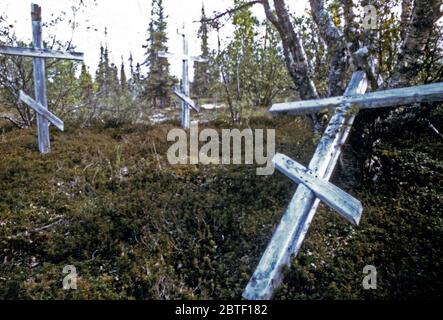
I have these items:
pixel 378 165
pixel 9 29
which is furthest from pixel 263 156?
pixel 9 29

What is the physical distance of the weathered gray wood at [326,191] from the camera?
279cm

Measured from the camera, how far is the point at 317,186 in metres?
3.10

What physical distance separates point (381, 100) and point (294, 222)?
1928mm

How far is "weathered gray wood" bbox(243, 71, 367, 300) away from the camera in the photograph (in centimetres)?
273

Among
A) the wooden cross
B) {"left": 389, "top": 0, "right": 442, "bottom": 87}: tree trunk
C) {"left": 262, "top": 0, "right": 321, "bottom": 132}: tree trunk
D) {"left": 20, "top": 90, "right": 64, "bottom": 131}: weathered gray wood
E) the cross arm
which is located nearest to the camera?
{"left": 389, "top": 0, "right": 442, "bottom": 87}: tree trunk

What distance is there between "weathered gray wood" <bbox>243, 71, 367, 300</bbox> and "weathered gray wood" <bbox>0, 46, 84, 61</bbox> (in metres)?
6.99

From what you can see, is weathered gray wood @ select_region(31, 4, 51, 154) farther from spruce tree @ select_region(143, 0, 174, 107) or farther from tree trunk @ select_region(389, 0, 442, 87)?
spruce tree @ select_region(143, 0, 174, 107)

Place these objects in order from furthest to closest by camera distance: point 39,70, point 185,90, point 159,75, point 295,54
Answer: point 159,75 → point 185,90 → point 39,70 → point 295,54

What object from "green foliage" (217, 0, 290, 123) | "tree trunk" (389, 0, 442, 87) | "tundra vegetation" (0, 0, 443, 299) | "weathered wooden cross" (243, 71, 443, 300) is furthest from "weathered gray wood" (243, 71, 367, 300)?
"green foliage" (217, 0, 290, 123)

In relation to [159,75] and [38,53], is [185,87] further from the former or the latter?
[159,75]

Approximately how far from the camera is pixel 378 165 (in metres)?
5.14

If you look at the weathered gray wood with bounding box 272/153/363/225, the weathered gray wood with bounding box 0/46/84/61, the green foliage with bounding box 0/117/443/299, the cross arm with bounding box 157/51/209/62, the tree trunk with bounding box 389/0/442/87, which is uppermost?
the cross arm with bounding box 157/51/209/62

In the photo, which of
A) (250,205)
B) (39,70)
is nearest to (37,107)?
(39,70)
